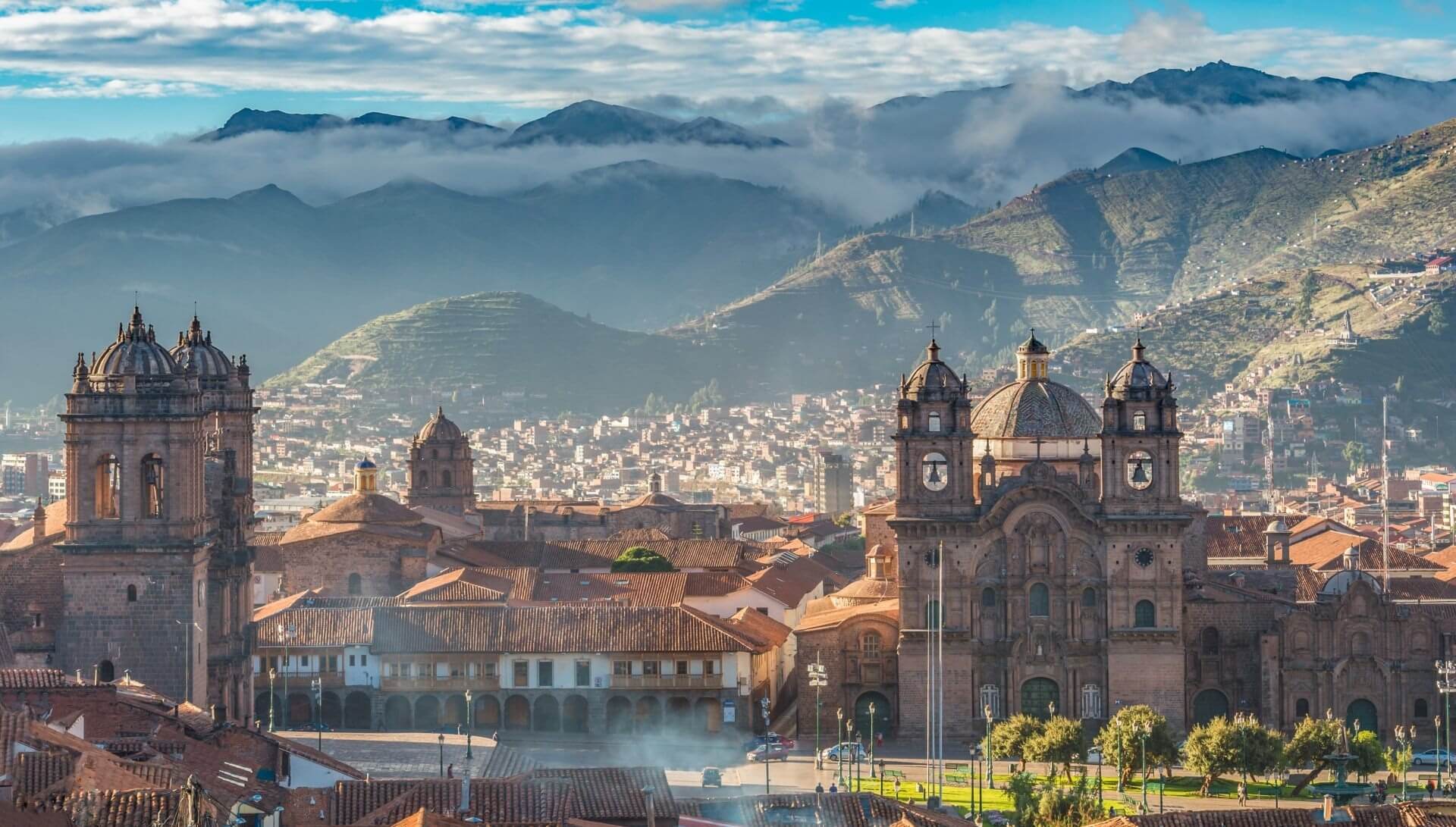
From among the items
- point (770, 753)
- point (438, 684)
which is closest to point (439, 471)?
point (438, 684)

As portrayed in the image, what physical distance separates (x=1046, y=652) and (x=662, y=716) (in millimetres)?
11937

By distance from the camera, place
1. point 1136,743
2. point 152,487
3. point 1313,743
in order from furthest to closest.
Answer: point 1136,743, point 1313,743, point 152,487

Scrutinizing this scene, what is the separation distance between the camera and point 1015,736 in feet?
284

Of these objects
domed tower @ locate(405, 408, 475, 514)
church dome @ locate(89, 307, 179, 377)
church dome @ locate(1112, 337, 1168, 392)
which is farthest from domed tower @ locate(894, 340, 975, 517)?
domed tower @ locate(405, 408, 475, 514)

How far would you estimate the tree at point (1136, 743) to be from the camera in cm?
8300

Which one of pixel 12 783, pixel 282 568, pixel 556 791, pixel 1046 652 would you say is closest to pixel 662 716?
pixel 1046 652

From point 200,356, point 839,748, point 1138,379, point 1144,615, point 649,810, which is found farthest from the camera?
point 200,356

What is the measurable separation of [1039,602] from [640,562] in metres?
31.1

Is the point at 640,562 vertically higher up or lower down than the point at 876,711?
higher up

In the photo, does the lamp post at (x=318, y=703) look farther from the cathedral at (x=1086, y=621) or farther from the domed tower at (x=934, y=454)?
the domed tower at (x=934, y=454)

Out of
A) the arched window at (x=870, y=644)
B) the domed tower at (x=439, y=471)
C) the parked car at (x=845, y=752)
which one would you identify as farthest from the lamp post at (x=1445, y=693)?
the domed tower at (x=439, y=471)

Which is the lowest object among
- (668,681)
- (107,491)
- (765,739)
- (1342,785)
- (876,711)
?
(1342,785)

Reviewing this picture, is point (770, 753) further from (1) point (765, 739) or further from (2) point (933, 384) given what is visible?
(2) point (933, 384)

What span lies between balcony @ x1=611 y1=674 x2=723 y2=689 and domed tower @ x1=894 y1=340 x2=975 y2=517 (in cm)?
785
